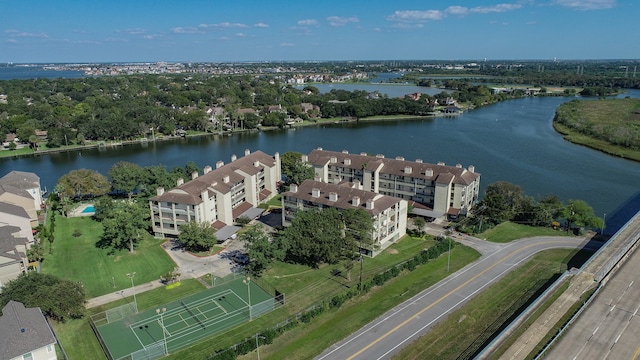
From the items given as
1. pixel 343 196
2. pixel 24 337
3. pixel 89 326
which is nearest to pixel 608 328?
pixel 343 196

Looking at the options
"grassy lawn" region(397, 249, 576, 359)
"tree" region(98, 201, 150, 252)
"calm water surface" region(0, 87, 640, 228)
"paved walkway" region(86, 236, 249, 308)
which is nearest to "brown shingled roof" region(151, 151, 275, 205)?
"tree" region(98, 201, 150, 252)

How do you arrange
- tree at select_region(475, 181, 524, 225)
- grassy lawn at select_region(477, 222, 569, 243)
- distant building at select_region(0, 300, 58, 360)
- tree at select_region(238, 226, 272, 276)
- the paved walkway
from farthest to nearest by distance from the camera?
tree at select_region(475, 181, 524, 225)
grassy lawn at select_region(477, 222, 569, 243)
tree at select_region(238, 226, 272, 276)
the paved walkway
distant building at select_region(0, 300, 58, 360)

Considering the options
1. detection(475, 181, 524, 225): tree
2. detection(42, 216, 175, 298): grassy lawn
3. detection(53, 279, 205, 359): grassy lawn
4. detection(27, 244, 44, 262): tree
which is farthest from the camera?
detection(475, 181, 524, 225): tree

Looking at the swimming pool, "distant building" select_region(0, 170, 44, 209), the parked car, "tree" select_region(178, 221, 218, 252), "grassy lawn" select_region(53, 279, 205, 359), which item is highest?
"distant building" select_region(0, 170, 44, 209)

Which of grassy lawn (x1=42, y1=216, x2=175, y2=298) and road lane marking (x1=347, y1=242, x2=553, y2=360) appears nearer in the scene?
road lane marking (x1=347, y1=242, x2=553, y2=360)

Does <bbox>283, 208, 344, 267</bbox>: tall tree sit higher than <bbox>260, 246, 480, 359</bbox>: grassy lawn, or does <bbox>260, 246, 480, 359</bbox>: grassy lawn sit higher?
<bbox>283, 208, 344, 267</bbox>: tall tree

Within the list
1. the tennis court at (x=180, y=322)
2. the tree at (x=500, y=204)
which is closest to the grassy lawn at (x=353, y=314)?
the tennis court at (x=180, y=322)

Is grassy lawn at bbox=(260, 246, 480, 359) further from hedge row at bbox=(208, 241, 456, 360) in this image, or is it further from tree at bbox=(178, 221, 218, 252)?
tree at bbox=(178, 221, 218, 252)
